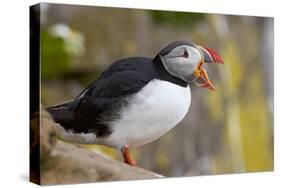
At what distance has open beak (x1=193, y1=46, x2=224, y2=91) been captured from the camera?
4660 mm

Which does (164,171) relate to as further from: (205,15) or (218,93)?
(205,15)

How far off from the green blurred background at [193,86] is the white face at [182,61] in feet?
0.37

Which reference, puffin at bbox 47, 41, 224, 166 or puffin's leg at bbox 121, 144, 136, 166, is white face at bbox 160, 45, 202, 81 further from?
puffin's leg at bbox 121, 144, 136, 166

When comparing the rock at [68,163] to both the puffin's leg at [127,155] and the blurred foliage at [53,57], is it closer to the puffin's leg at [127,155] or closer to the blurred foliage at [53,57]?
the puffin's leg at [127,155]

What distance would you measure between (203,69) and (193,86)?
13cm

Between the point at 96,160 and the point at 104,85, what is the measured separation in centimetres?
45

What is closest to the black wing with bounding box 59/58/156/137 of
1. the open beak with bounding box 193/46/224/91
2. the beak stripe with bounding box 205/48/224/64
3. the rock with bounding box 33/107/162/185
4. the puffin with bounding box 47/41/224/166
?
the puffin with bounding box 47/41/224/166

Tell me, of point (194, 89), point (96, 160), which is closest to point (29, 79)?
point (96, 160)

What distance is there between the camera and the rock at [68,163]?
423cm

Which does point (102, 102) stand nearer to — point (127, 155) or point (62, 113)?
point (62, 113)

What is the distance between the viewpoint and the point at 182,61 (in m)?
4.56

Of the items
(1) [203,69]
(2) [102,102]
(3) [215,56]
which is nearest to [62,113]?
(2) [102,102]

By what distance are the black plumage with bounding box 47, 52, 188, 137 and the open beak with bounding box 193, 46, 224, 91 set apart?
32 centimetres

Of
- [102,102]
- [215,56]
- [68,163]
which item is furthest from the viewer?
Answer: [215,56]
